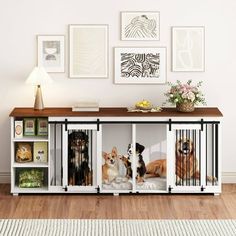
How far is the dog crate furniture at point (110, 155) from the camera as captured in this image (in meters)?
6.99

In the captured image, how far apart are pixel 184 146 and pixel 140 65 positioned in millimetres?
911

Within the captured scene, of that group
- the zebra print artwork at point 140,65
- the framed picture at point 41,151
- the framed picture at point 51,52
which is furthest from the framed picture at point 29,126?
the zebra print artwork at point 140,65

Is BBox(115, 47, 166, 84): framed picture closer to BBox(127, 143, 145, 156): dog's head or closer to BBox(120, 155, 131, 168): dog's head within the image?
BBox(127, 143, 145, 156): dog's head

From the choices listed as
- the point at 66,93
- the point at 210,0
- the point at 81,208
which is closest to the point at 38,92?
the point at 66,93

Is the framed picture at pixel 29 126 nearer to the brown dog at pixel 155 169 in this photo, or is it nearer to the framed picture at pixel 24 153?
the framed picture at pixel 24 153

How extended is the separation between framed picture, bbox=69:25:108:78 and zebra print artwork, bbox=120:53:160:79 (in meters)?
0.18

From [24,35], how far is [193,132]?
185 cm

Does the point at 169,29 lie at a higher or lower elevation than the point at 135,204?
higher

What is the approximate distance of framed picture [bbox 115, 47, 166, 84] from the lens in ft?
24.1

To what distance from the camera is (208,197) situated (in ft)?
23.0

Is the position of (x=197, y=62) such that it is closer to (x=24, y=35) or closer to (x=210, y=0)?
(x=210, y=0)

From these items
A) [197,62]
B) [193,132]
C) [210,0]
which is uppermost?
[210,0]

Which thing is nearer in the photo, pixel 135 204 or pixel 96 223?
pixel 96 223

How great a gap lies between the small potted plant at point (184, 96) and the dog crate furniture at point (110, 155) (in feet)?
0.30
